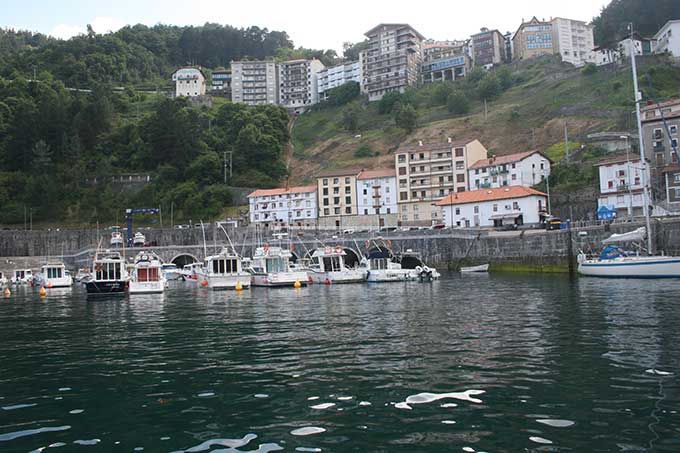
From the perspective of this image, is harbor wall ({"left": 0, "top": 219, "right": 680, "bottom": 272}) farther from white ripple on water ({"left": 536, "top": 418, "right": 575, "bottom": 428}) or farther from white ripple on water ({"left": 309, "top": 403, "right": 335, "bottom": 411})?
white ripple on water ({"left": 309, "top": 403, "right": 335, "bottom": 411})

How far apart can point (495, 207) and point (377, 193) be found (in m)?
26.4

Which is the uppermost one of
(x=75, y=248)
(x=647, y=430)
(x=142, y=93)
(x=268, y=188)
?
(x=142, y=93)

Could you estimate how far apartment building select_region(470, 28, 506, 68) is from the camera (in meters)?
162

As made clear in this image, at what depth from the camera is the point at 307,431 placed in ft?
31.7

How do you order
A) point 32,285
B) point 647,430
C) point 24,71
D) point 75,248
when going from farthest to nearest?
point 24,71 < point 75,248 < point 32,285 < point 647,430

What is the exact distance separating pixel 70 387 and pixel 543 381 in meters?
10.7

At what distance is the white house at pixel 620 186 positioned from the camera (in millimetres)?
72250

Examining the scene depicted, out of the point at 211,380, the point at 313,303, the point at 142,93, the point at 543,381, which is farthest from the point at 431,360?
the point at 142,93

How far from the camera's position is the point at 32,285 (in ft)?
237

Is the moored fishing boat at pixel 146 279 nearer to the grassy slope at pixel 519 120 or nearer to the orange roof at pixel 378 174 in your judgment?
the orange roof at pixel 378 174

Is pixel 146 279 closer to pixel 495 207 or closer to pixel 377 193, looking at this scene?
pixel 495 207

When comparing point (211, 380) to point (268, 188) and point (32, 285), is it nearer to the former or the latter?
point (32, 285)

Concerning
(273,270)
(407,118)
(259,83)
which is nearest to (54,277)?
(273,270)

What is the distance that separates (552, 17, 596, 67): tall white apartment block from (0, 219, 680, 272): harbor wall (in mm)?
102457
